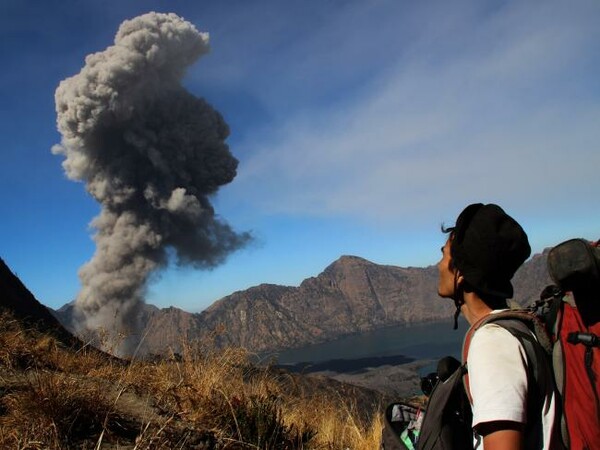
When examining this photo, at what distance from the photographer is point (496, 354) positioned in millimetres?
1308

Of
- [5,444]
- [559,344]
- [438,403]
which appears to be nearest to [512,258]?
[559,344]

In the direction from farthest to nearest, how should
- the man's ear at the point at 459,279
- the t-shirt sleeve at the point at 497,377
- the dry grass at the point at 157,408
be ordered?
the dry grass at the point at 157,408 → the man's ear at the point at 459,279 → the t-shirt sleeve at the point at 497,377

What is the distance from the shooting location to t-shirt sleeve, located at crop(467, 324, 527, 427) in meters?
1.24

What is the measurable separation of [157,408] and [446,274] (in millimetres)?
2593

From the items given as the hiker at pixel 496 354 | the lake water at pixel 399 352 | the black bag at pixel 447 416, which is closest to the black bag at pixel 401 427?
the black bag at pixel 447 416

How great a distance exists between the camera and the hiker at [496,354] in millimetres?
1246

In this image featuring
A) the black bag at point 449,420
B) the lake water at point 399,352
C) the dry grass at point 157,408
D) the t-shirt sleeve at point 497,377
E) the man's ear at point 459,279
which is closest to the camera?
the t-shirt sleeve at point 497,377

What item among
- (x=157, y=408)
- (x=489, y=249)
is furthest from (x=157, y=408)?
(x=489, y=249)

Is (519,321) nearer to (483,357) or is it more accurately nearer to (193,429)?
(483,357)

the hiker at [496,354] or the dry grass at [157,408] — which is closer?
the hiker at [496,354]

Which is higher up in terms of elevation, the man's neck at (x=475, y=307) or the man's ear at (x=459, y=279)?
the man's ear at (x=459, y=279)

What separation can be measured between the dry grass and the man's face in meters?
1.47

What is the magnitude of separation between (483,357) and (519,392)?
0.13 metres

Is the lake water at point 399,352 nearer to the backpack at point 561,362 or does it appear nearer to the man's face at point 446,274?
the man's face at point 446,274
